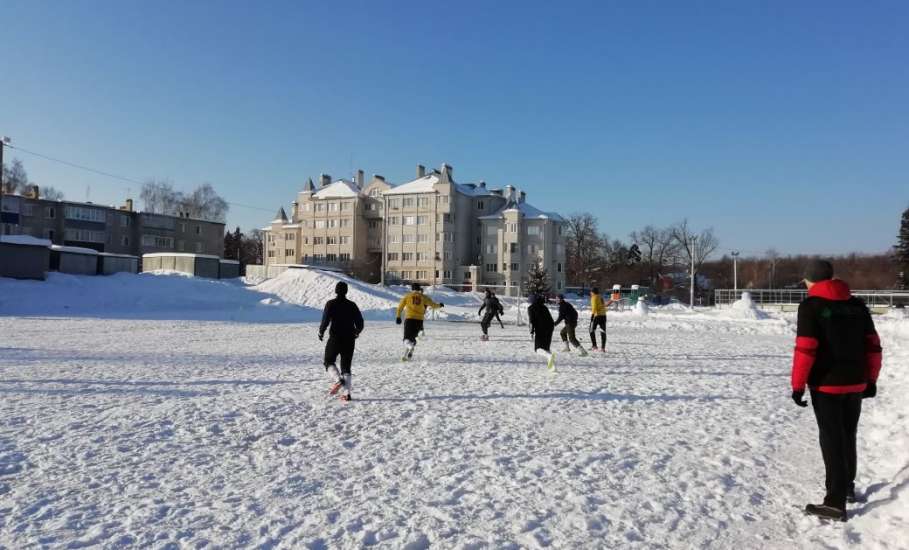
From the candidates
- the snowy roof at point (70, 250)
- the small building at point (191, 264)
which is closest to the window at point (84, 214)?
the small building at point (191, 264)

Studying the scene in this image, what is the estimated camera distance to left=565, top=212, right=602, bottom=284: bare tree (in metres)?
96.0

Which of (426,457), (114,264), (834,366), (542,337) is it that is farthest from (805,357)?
(114,264)

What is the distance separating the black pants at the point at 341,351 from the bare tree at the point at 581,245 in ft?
291

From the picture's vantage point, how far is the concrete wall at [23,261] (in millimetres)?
34969

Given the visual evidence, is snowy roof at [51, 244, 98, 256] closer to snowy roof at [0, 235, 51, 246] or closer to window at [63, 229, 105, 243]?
snowy roof at [0, 235, 51, 246]

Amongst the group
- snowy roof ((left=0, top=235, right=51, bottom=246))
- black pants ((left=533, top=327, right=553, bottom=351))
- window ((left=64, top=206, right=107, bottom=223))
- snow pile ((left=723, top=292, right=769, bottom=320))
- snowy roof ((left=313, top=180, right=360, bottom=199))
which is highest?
snowy roof ((left=313, top=180, right=360, bottom=199))

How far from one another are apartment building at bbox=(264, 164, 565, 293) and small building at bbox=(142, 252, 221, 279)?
25503 mm

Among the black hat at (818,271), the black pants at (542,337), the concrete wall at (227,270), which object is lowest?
the black pants at (542,337)

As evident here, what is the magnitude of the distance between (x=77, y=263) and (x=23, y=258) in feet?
16.0

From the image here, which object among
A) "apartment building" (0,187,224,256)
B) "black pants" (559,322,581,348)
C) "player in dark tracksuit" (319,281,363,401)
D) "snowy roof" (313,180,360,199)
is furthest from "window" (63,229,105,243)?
"player in dark tracksuit" (319,281,363,401)

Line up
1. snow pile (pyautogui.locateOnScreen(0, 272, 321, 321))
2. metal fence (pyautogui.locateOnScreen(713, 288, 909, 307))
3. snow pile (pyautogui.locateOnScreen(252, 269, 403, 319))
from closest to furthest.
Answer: snow pile (pyautogui.locateOnScreen(0, 272, 321, 321)) → snow pile (pyautogui.locateOnScreen(252, 269, 403, 319)) → metal fence (pyautogui.locateOnScreen(713, 288, 909, 307))

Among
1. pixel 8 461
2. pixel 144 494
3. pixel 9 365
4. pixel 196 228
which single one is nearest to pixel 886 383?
pixel 144 494

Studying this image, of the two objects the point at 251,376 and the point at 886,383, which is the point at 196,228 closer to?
the point at 251,376

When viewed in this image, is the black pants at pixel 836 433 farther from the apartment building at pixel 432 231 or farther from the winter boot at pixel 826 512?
the apartment building at pixel 432 231
